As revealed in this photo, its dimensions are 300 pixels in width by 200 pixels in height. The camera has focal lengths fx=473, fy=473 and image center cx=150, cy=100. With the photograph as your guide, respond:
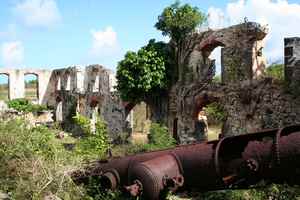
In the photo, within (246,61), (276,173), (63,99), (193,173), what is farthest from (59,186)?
(63,99)

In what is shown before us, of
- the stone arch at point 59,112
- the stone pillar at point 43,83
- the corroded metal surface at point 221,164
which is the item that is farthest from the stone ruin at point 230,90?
the stone pillar at point 43,83

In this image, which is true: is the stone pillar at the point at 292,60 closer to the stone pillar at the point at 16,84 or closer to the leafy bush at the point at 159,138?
the leafy bush at the point at 159,138

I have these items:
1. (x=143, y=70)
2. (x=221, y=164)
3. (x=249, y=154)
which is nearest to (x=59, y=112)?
(x=143, y=70)

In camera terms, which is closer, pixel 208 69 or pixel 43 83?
pixel 208 69

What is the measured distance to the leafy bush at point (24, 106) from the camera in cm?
2988

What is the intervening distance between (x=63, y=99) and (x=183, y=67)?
1366cm

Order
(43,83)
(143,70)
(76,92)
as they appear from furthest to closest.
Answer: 1. (43,83)
2. (76,92)
3. (143,70)

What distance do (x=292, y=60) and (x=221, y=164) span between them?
29.3ft

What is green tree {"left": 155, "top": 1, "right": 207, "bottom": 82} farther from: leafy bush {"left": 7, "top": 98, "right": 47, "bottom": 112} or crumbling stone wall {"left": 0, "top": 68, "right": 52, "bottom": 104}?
crumbling stone wall {"left": 0, "top": 68, "right": 52, "bottom": 104}

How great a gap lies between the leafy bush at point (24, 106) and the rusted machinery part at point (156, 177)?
1012 inches

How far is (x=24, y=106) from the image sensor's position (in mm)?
30219

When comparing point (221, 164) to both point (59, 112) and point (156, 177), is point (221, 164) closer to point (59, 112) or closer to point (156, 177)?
point (156, 177)

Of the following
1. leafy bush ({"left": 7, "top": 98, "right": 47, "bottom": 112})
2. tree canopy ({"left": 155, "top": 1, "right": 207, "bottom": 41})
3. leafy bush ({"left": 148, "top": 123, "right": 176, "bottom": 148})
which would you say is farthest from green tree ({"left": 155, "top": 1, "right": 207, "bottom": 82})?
leafy bush ({"left": 7, "top": 98, "right": 47, "bottom": 112})

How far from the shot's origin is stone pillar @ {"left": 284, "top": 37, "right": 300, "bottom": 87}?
1260cm
